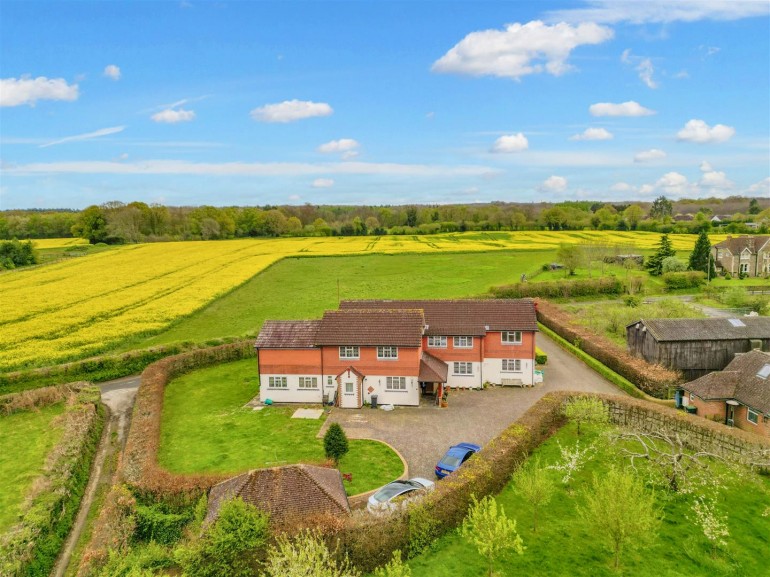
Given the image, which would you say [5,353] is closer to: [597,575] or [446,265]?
[597,575]

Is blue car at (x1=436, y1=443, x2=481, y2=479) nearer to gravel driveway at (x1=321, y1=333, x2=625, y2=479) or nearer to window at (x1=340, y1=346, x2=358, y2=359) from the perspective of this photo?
gravel driveway at (x1=321, y1=333, x2=625, y2=479)

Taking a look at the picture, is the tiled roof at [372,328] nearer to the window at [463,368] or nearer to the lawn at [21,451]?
the window at [463,368]

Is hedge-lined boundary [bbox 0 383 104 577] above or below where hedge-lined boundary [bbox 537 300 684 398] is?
below

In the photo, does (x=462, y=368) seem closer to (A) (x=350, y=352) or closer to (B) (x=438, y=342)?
(B) (x=438, y=342)

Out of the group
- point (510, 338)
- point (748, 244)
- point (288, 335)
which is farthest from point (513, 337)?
point (748, 244)

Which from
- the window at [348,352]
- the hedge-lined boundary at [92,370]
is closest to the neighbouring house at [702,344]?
the window at [348,352]

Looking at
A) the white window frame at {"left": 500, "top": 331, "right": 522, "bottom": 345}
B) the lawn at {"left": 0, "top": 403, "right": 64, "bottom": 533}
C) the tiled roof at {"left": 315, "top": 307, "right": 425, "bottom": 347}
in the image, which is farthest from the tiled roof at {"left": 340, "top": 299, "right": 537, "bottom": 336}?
the lawn at {"left": 0, "top": 403, "right": 64, "bottom": 533}

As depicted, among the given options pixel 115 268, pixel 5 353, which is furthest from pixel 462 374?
pixel 115 268
